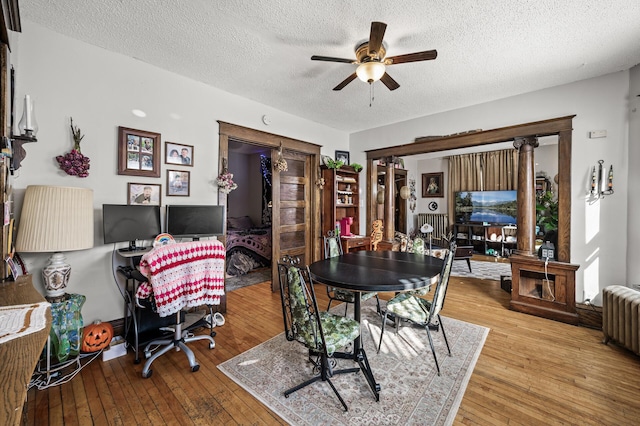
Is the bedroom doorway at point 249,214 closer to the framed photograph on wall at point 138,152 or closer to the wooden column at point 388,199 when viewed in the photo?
the wooden column at point 388,199

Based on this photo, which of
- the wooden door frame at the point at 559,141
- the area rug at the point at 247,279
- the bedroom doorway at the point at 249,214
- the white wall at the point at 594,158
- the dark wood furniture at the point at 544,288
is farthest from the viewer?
the bedroom doorway at the point at 249,214

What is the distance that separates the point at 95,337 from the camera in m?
2.27

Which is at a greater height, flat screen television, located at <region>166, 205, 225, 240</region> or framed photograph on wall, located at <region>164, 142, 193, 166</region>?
framed photograph on wall, located at <region>164, 142, 193, 166</region>

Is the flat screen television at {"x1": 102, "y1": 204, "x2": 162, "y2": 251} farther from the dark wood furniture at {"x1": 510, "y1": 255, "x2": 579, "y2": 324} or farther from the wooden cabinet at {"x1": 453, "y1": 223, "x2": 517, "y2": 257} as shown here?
the wooden cabinet at {"x1": 453, "y1": 223, "x2": 517, "y2": 257}

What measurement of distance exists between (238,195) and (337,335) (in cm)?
567

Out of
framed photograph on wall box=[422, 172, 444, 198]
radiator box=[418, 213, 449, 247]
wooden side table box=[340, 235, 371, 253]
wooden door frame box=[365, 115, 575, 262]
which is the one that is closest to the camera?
wooden door frame box=[365, 115, 575, 262]

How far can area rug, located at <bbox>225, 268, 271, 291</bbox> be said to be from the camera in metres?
4.40

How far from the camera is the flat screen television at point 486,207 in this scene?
22.8ft

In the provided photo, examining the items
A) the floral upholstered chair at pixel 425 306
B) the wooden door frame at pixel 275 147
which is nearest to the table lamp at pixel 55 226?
the wooden door frame at pixel 275 147

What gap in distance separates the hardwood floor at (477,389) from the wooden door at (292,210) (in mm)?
1700

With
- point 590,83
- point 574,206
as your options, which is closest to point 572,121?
point 590,83

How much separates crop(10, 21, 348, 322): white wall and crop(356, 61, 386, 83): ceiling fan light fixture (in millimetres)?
2023

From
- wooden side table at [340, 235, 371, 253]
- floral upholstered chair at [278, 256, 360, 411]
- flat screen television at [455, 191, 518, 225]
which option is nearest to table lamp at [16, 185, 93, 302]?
floral upholstered chair at [278, 256, 360, 411]

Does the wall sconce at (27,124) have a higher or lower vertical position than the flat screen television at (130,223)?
higher
